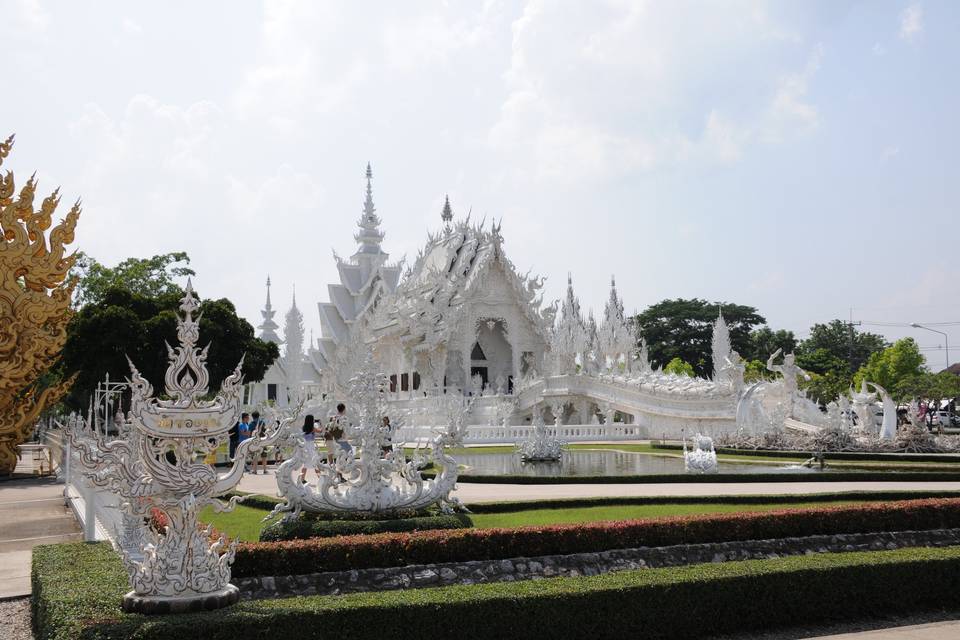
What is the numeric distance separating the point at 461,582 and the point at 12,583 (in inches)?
188

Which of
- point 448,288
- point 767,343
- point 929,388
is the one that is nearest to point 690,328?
point 767,343

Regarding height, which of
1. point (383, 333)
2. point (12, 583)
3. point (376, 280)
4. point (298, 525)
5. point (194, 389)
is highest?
point (376, 280)

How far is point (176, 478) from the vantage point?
6.31m

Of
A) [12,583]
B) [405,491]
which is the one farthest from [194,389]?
[12,583]

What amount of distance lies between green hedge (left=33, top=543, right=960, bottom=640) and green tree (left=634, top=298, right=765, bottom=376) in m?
58.5

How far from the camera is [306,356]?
53.2 m

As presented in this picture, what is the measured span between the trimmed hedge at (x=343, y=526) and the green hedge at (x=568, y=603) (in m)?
1.58

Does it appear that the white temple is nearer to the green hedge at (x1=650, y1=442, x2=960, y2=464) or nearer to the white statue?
the white statue

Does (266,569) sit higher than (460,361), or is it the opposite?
(460,361)

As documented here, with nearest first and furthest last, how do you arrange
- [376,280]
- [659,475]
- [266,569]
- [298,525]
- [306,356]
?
1. [266,569]
2. [298,525]
3. [659,475]
4. [376,280]
5. [306,356]

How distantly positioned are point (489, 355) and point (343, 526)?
34.2 meters

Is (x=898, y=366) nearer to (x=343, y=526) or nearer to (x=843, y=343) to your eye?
(x=843, y=343)

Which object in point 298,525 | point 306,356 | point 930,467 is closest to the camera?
point 298,525

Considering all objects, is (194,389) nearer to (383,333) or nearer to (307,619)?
(307,619)
